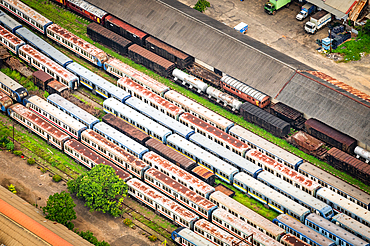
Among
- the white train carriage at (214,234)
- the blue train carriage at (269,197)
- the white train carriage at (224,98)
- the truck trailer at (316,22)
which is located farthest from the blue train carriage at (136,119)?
the truck trailer at (316,22)

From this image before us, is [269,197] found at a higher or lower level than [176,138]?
lower

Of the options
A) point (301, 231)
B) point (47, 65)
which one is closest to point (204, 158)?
point (301, 231)

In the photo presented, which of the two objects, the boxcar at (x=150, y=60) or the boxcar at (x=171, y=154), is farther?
the boxcar at (x=150, y=60)

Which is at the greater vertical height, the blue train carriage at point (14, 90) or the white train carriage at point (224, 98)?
the white train carriage at point (224, 98)

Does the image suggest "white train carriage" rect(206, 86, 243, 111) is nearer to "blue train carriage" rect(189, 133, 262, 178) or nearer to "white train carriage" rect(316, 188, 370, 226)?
"blue train carriage" rect(189, 133, 262, 178)

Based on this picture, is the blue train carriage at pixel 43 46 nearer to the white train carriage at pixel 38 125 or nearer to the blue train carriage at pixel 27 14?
the blue train carriage at pixel 27 14

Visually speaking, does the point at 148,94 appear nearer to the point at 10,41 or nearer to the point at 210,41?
the point at 210,41

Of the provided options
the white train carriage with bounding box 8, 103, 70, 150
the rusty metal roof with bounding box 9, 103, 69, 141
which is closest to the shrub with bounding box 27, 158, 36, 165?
the white train carriage with bounding box 8, 103, 70, 150
